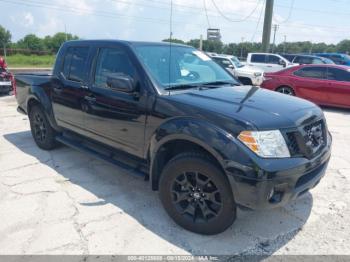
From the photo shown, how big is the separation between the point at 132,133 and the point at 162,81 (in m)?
0.66

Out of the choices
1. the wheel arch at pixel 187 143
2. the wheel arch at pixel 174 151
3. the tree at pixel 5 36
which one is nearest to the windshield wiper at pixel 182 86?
the wheel arch at pixel 187 143

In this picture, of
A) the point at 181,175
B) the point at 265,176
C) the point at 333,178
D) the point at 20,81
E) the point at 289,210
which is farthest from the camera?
the point at 20,81

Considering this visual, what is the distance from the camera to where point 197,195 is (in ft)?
9.82

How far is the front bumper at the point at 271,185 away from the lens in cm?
251

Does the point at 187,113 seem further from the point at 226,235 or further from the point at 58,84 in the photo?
the point at 58,84

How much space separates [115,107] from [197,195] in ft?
4.54

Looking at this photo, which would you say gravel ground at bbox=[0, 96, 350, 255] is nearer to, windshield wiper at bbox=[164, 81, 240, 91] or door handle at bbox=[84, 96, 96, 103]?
door handle at bbox=[84, 96, 96, 103]

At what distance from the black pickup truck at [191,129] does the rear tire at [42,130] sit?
82 cm

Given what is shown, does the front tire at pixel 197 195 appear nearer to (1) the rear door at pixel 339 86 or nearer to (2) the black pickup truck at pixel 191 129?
(2) the black pickup truck at pixel 191 129

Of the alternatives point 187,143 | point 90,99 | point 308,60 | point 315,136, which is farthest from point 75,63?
point 308,60

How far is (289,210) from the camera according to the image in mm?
3514

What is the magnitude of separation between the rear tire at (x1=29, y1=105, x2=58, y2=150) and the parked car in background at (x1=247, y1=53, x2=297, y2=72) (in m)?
13.2

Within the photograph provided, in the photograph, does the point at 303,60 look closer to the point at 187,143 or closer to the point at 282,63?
the point at 282,63

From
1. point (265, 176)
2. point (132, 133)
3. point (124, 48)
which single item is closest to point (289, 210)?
point (265, 176)
